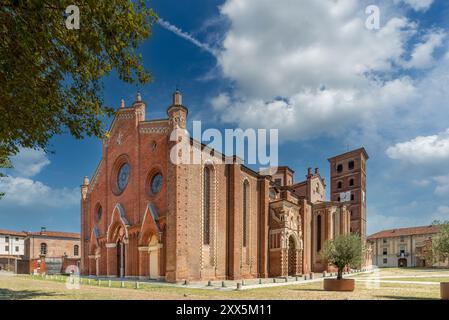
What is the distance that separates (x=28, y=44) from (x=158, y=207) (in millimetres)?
19806

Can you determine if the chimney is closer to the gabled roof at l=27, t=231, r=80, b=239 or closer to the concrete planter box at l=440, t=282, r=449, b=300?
the concrete planter box at l=440, t=282, r=449, b=300

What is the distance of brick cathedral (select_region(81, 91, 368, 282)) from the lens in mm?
26828

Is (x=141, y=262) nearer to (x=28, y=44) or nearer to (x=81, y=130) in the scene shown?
(x=81, y=130)

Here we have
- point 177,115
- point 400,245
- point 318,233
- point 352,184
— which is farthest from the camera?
point 400,245

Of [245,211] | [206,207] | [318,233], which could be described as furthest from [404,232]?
[206,207]

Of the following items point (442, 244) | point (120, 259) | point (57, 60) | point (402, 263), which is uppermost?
point (57, 60)

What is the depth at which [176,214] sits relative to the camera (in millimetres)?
25438

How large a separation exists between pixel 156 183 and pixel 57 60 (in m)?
18.5

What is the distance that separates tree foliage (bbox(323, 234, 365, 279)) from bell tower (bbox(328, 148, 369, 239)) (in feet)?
142

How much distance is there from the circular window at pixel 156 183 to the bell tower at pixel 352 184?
144ft

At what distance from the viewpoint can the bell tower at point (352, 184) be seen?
6500 centimetres

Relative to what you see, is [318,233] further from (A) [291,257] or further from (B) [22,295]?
(B) [22,295]
